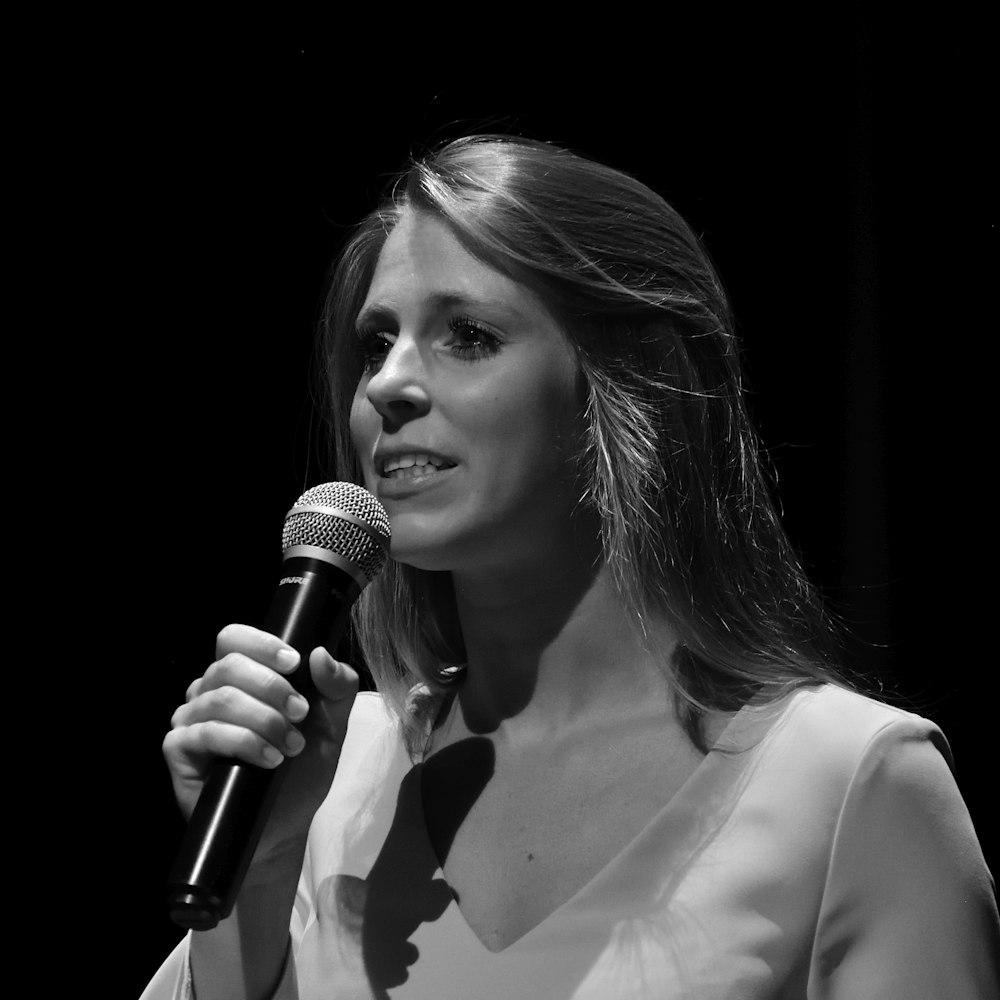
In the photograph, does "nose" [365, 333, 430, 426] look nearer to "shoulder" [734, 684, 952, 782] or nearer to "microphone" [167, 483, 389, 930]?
"microphone" [167, 483, 389, 930]

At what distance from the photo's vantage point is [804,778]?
1347 millimetres

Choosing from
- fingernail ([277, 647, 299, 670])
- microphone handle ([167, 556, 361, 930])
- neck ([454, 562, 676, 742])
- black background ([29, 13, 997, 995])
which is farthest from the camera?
black background ([29, 13, 997, 995])

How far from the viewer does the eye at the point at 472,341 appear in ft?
4.84

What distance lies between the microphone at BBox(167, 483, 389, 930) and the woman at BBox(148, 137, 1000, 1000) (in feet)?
0.16

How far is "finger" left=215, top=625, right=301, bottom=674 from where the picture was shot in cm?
111

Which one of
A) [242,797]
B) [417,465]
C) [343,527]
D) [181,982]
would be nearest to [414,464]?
[417,465]

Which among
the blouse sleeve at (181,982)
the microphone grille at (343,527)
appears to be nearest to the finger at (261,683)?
the microphone grille at (343,527)

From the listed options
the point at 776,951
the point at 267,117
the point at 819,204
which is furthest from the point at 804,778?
the point at 267,117

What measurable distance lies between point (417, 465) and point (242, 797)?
19.3 inches

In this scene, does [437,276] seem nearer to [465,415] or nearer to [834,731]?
[465,415]

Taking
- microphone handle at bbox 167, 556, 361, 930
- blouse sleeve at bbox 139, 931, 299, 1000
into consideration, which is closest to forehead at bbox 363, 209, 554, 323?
microphone handle at bbox 167, 556, 361, 930

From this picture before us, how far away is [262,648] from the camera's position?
3.67ft

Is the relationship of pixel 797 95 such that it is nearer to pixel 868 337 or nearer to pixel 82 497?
pixel 868 337

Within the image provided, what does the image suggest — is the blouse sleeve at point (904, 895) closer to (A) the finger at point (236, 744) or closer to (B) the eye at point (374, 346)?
(A) the finger at point (236, 744)
